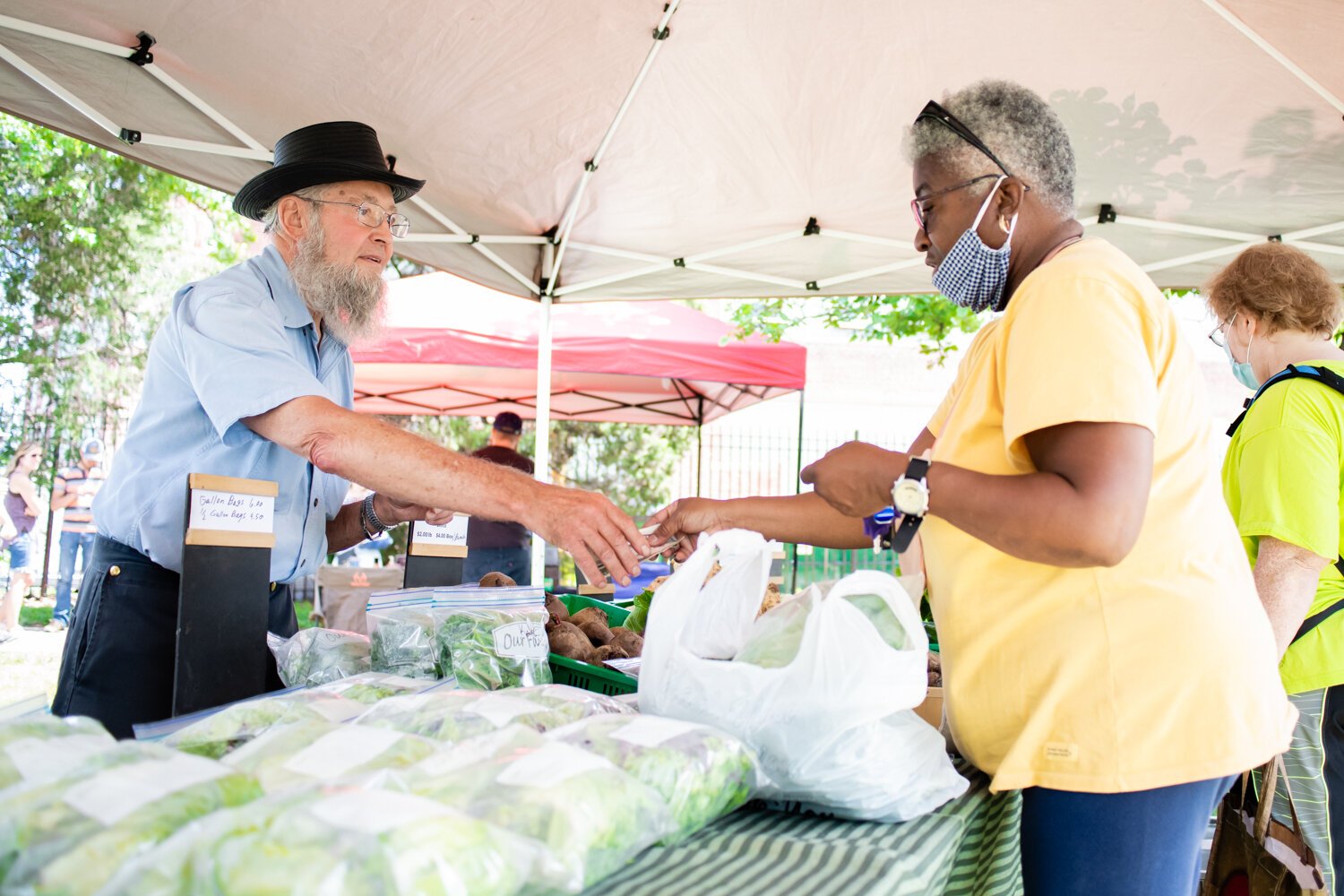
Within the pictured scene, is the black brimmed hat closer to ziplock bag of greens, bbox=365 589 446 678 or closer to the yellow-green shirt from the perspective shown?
ziplock bag of greens, bbox=365 589 446 678

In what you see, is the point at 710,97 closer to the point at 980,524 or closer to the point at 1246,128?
the point at 1246,128

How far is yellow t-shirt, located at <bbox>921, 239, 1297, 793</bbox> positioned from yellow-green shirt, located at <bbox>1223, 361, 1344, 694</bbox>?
3.49ft

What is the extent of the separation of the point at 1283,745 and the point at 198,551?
6.06 feet

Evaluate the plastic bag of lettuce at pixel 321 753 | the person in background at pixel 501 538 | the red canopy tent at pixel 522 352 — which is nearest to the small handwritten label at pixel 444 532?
the plastic bag of lettuce at pixel 321 753

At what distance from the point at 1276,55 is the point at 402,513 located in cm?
322

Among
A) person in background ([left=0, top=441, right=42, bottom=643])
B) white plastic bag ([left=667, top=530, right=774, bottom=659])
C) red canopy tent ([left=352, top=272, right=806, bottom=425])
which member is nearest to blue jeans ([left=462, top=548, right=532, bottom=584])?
red canopy tent ([left=352, top=272, right=806, bottom=425])

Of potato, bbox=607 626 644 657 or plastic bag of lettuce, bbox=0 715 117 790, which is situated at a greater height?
plastic bag of lettuce, bbox=0 715 117 790

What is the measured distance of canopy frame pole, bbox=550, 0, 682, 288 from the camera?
11.5ft

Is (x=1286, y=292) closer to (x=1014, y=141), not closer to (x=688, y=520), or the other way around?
(x=1014, y=141)

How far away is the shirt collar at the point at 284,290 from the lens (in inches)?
92.0

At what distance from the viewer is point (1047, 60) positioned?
3.52 m

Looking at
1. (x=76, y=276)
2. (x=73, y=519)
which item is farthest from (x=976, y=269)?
(x=76, y=276)

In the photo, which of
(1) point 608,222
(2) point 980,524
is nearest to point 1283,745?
(2) point 980,524

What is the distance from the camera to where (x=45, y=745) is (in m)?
1.03
